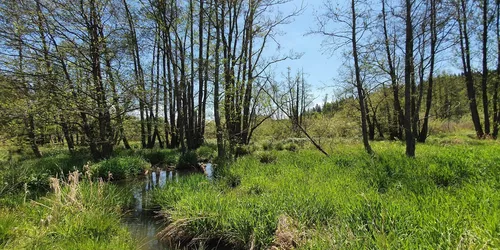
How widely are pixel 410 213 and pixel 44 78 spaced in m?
12.7

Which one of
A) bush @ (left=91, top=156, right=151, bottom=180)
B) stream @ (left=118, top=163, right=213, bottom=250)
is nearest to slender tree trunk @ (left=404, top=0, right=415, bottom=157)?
stream @ (left=118, top=163, right=213, bottom=250)

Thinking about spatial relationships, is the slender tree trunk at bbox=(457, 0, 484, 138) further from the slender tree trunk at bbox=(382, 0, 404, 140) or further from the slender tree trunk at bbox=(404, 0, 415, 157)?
the slender tree trunk at bbox=(404, 0, 415, 157)

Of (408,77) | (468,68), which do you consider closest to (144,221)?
(408,77)

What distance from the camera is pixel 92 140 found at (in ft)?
38.9

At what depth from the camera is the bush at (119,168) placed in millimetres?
9906

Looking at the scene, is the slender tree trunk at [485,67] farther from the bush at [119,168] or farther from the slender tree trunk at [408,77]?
the bush at [119,168]

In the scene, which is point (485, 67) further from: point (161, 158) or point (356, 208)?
point (161, 158)

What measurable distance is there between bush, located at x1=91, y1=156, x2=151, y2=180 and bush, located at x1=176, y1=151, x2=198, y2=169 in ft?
6.32

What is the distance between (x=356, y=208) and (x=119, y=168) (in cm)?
943

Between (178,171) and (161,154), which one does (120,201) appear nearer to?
(178,171)

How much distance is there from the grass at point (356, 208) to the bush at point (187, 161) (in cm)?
597

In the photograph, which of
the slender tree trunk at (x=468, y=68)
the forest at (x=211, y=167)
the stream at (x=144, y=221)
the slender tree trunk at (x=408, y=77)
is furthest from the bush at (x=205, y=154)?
the slender tree trunk at (x=468, y=68)

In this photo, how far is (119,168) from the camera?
10352mm

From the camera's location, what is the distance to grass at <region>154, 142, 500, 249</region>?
2840 millimetres
